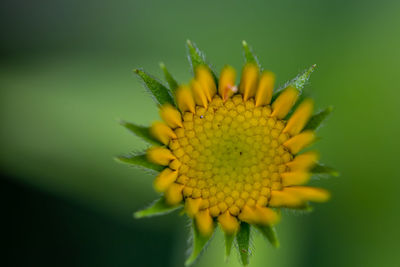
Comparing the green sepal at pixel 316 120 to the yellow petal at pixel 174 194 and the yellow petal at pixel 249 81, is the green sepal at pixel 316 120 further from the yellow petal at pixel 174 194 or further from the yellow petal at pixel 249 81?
the yellow petal at pixel 174 194

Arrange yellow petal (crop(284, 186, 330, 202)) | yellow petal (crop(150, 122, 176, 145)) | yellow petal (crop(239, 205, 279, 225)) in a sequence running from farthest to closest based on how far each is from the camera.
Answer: yellow petal (crop(150, 122, 176, 145)) → yellow petal (crop(239, 205, 279, 225)) → yellow petal (crop(284, 186, 330, 202))

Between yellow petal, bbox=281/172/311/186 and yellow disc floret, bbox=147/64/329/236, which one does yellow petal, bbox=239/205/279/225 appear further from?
yellow petal, bbox=281/172/311/186

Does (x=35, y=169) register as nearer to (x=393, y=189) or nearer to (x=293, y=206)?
(x=293, y=206)

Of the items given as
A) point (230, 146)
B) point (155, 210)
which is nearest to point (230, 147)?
point (230, 146)

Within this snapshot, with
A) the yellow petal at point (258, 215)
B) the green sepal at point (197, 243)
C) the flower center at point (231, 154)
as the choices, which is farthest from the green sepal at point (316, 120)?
the green sepal at point (197, 243)

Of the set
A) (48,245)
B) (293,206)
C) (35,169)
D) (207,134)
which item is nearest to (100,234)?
(48,245)

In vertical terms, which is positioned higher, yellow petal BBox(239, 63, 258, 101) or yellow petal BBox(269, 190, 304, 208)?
yellow petal BBox(239, 63, 258, 101)

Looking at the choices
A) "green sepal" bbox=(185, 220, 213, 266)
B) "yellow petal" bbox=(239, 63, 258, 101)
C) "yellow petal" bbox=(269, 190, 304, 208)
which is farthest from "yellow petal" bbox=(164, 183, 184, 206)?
"yellow petal" bbox=(239, 63, 258, 101)

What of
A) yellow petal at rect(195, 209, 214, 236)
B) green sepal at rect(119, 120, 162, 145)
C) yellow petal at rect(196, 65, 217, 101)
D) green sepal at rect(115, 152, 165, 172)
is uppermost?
yellow petal at rect(196, 65, 217, 101)
